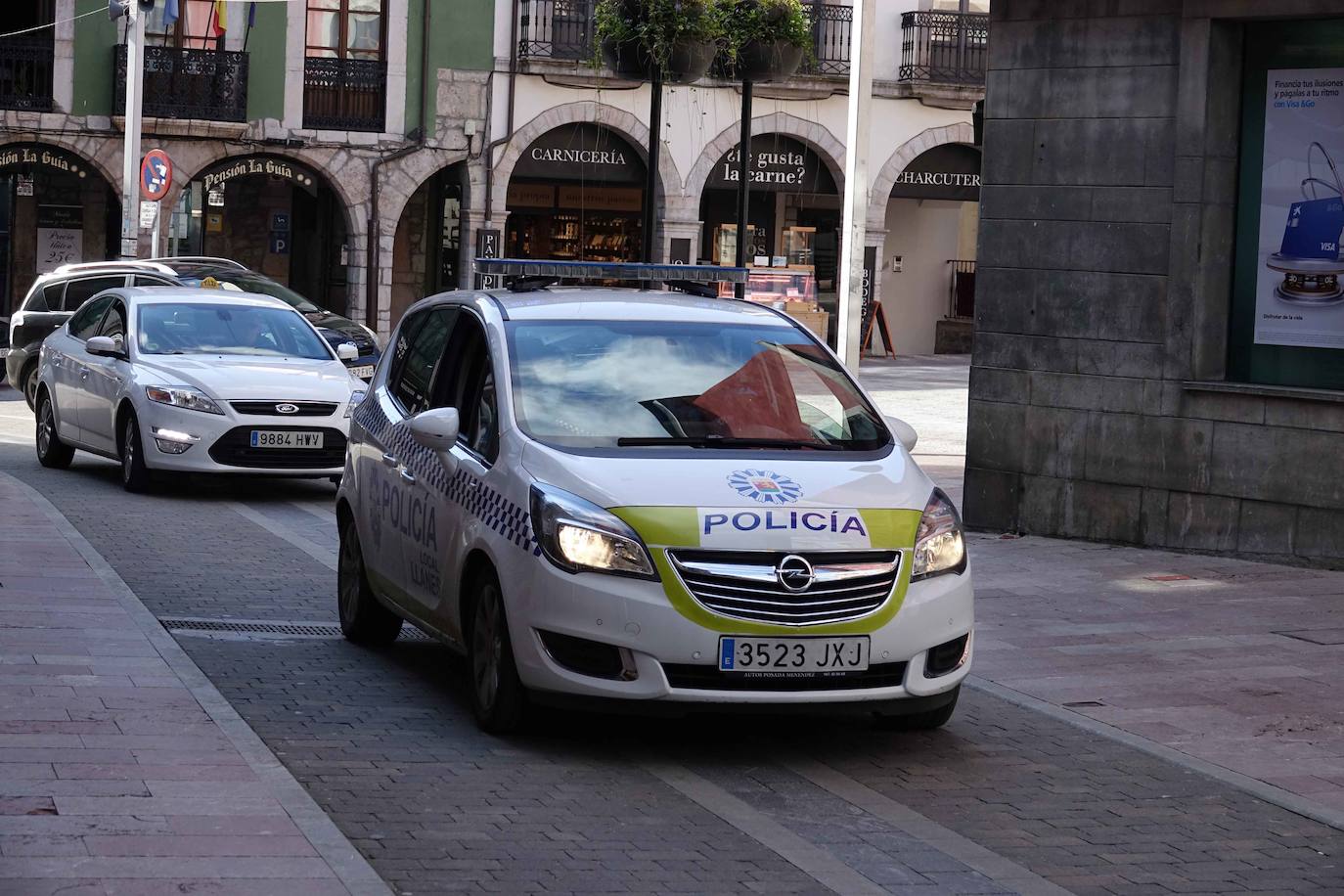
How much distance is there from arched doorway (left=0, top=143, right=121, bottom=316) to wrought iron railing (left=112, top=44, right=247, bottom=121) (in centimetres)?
177

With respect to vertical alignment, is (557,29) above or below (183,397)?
above

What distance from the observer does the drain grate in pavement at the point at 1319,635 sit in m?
10.3

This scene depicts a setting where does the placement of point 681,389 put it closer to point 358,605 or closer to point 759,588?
point 759,588

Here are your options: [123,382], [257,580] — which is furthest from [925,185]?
[257,580]

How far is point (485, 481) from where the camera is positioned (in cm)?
768

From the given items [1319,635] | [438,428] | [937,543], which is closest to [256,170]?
[1319,635]

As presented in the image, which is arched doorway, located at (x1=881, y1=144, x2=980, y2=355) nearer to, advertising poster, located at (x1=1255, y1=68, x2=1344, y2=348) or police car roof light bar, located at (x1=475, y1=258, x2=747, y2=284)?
advertising poster, located at (x1=1255, y1=68, x2=1344, y2=348)

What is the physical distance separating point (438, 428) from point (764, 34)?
14.7 meters

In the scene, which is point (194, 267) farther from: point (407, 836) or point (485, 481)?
point (407, 836)

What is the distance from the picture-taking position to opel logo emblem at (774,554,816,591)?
277 inches

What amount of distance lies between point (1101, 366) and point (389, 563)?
20.5 ft

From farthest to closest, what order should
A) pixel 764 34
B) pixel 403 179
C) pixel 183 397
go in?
pixel 403 179, pixel 764 34, pixel 183 397

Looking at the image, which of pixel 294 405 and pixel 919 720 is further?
pixel 294 405

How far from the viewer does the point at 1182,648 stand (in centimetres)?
1008
